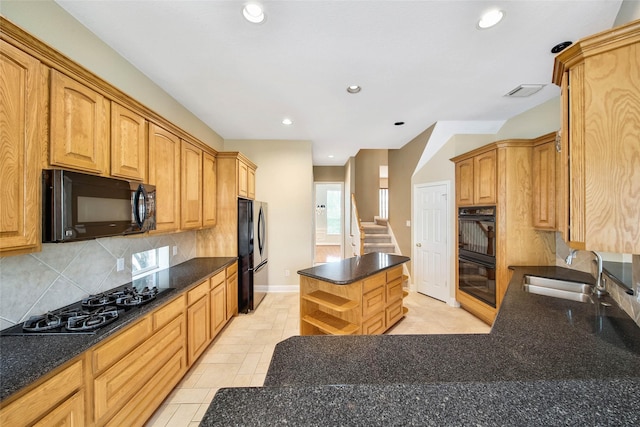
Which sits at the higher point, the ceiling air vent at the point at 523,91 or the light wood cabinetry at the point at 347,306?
the ceiling air vent at the point at 523,91

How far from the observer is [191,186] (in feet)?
8.63

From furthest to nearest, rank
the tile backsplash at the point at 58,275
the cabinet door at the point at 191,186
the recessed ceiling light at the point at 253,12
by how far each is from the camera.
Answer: the cabinet door at the point at 191,186, the recessed ceiling light at the point at 253,12, the tile backsplash at the point at 58,275

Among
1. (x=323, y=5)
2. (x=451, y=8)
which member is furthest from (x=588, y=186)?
(x=323, y=5)

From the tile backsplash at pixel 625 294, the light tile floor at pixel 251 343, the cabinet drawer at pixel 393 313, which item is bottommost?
the light tile floor at pixel 251 343

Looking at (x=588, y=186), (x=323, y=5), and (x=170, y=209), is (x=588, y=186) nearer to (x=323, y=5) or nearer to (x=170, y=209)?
(x=323, y=5)

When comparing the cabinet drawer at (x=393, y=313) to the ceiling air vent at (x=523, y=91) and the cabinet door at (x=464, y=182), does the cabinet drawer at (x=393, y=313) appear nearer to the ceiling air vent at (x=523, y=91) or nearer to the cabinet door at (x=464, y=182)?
the cabinet door at (x=464, y=182)

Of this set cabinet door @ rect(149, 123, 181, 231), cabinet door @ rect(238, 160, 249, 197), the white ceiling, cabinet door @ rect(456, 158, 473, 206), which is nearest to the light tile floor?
cabinet door @ rect(149, 123, 181, 231)

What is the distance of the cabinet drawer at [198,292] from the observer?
2.11m

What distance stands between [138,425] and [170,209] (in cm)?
164

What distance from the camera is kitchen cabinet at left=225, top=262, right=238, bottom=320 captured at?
295cm

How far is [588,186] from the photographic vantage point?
38.8 inches

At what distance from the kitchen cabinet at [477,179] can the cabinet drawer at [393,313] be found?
5.78 ft

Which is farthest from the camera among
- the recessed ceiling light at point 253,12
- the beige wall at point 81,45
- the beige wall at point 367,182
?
the beige wall at point 367,182

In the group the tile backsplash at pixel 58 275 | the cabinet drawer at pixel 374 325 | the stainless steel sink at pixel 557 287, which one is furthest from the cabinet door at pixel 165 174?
the stainless steel sink at pixel 557 287
